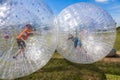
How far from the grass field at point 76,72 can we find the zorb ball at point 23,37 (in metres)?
2.75

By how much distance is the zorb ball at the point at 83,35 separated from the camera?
8594 mm

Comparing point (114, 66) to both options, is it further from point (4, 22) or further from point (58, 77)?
point (4, 22)

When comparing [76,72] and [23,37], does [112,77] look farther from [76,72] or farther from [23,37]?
[23,37]

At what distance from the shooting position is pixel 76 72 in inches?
385

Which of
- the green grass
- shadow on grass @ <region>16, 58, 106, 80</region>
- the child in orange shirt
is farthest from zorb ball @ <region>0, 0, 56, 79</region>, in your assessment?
the green grass

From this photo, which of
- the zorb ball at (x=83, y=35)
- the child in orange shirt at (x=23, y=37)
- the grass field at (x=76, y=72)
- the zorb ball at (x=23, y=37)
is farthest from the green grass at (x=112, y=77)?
the child in orange shirt at (x=23, y=37)

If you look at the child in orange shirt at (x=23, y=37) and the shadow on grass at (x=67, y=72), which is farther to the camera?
the shadow on grass at (x=67, y=72)

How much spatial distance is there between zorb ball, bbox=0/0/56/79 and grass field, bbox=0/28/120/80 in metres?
2.75

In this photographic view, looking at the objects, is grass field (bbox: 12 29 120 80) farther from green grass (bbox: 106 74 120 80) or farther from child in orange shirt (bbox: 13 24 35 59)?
child in orange shirt (bbox: 13 24 35 59)

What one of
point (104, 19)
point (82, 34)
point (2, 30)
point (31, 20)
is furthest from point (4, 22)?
point (104, 19)

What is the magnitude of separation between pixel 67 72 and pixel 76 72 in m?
0.36

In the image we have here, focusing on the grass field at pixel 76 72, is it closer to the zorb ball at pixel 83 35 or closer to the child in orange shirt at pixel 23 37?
the zorb ball at pixel 83 35

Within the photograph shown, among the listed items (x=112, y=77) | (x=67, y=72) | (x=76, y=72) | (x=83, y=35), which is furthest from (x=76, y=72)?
(x=83, y=35)

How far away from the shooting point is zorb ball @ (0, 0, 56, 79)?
6.04 meters
